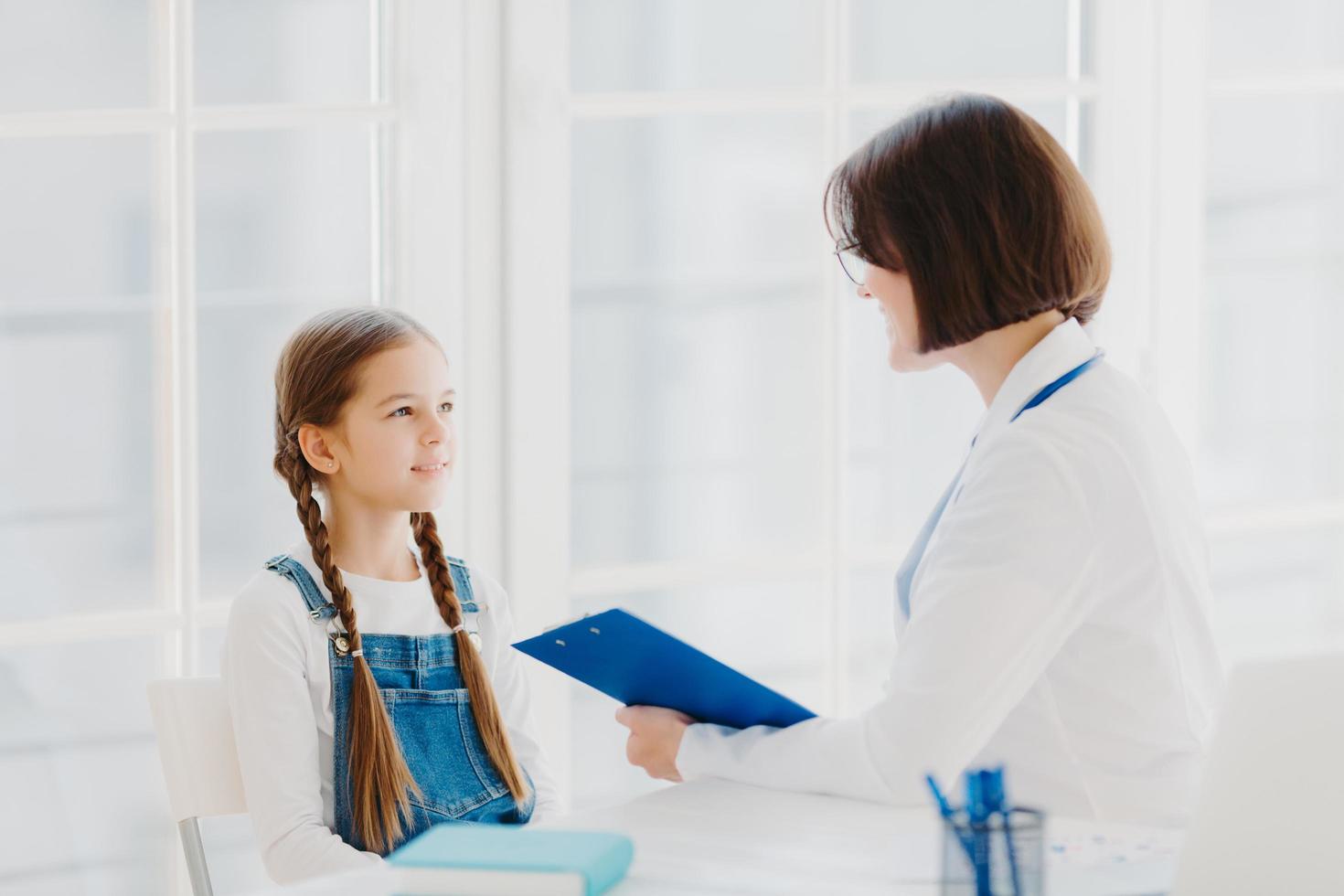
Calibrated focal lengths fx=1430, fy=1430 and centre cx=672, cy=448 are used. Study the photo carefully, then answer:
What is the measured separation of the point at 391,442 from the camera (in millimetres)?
1670

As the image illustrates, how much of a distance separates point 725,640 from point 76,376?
44.8 inches

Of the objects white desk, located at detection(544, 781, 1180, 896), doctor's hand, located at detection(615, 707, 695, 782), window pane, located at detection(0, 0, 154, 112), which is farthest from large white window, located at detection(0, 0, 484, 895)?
white desk, located at detection(544, 781, 1180, 896)

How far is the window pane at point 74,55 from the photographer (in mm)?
1919

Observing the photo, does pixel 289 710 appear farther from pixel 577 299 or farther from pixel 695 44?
pixel 695 44

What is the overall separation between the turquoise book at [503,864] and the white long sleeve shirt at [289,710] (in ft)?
1.74

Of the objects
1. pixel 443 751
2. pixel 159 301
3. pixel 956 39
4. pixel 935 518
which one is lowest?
pixel 443 751

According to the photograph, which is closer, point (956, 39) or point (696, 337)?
point (696, 337)

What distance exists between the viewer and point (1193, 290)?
2.66 metres

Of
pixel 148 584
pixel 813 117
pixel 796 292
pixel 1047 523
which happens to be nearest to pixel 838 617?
pixel 796 292

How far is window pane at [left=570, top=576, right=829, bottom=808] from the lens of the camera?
2.46 m

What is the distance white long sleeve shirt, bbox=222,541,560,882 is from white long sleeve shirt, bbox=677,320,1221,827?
0.45 meters

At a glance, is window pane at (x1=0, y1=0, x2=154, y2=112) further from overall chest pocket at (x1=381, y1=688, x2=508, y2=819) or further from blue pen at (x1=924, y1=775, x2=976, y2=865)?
blue pen at (x1=924, y1=775, x2=976, y2=865)

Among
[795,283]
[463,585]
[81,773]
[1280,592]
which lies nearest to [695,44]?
[795,283]

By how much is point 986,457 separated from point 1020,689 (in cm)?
20
